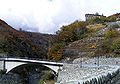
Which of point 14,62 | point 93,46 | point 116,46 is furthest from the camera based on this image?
point 14,62

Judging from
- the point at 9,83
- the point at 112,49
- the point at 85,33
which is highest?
the point at 85,33

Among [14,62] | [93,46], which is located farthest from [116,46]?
[14,62]

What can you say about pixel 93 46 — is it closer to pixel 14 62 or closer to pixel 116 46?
pixel 116 46

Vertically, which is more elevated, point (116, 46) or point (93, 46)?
point (93, 46)

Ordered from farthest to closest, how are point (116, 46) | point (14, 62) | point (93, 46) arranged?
point (14, 62)
point (93, 46)
point (116, 46)

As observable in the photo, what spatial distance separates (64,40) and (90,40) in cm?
505

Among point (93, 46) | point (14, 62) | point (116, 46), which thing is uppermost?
point (93, 46)

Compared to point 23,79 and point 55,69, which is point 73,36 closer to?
point 23,79

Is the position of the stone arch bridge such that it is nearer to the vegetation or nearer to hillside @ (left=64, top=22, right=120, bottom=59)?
hillside @ (left=64, top=22, right=120, bottom=59)

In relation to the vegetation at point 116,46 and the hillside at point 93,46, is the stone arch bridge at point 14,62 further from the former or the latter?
the vegetation at point 116,46

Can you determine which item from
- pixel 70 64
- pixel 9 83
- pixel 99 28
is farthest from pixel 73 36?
pixel 70 64

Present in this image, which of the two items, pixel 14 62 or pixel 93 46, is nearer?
pixel 93 46

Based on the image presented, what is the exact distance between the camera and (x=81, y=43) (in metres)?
69.6

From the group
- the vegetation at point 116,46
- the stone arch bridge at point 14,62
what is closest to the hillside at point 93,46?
the vegetation at point 116,46
